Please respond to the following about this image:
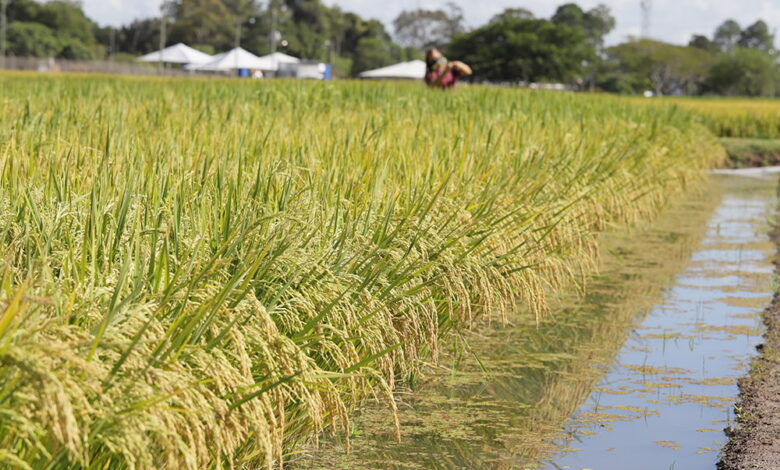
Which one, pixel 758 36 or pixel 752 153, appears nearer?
pixel 752 153

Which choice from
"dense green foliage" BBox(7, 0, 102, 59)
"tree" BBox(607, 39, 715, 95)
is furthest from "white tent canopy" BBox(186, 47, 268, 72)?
"tree" BBox(607, 39, 715, 95)

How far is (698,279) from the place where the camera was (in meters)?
7.45

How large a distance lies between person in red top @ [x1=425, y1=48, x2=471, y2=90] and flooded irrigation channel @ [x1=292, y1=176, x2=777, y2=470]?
7.17 metres

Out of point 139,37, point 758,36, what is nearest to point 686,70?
point 139,37

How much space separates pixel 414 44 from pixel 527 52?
44871mm

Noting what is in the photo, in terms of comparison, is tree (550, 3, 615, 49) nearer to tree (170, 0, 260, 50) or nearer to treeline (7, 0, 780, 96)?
treeline (7, 0, 780, 96)

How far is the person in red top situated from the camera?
47.3ft

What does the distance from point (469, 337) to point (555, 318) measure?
76cm

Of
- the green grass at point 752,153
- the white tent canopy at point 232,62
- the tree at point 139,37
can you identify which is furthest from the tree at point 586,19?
the green grass at point 752,153

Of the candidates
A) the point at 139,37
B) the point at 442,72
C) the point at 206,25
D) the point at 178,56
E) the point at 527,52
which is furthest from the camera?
the point at 139,37

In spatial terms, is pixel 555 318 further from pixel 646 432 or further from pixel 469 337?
pixel 646 432

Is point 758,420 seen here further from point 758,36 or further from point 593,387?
point 758,36

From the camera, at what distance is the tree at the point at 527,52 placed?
56.3m

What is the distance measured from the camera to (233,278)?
9.02 ft
